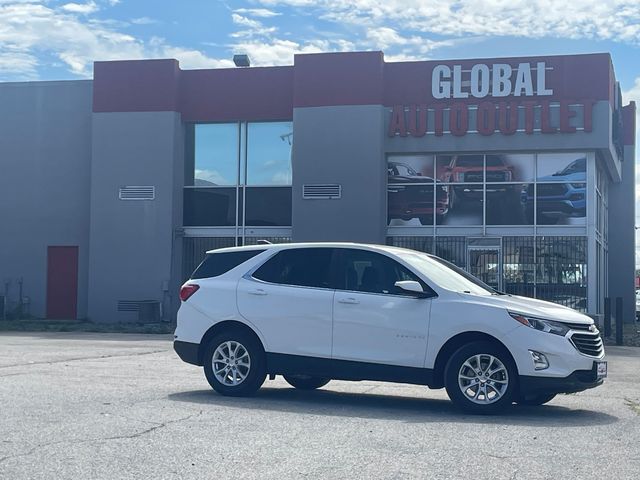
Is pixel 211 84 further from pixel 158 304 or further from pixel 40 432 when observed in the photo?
pixel 40 432

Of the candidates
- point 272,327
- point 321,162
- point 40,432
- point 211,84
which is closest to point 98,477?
point 40,432

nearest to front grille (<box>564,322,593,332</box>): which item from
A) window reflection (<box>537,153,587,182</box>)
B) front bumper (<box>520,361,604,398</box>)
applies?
front bumper (<box>520,361,604,398</box>)

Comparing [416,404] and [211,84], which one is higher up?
[211,84]

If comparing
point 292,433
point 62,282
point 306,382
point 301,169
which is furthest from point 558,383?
point 62,282

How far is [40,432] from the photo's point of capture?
8.12m

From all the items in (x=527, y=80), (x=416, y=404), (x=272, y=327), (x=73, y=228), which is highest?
(x=527, y=80)

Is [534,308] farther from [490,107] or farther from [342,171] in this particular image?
[342,171]

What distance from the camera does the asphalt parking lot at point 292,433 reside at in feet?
22.6

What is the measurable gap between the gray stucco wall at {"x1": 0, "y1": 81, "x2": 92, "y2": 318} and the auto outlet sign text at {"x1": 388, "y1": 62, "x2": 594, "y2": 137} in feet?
31.8

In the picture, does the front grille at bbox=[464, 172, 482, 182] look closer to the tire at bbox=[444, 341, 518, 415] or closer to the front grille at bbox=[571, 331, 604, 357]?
the front grille at bbox=[571, 331, 604, 357]

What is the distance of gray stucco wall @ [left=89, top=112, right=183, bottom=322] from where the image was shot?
27.8m

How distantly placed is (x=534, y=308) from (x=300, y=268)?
2.65 metres

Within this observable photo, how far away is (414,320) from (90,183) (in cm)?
2069

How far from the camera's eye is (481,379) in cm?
971
